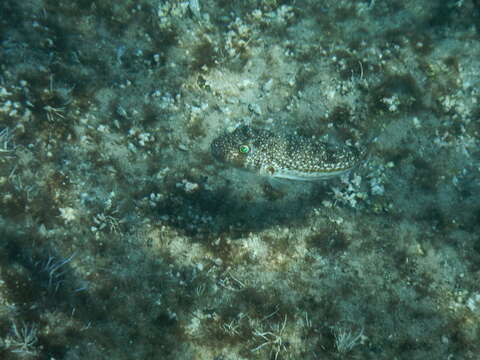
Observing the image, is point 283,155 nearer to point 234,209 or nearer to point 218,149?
point 218,149

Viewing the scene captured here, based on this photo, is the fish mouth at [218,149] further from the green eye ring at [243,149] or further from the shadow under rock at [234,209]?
the shadow under rock at [234,209]

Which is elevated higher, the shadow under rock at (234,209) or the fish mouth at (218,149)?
the fish mouth at (218,149)

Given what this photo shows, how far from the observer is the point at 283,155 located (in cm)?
556

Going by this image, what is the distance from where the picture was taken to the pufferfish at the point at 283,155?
555cm

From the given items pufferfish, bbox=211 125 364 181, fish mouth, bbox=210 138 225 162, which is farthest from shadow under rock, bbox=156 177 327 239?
fish mouth, bbox=210 138 225 162

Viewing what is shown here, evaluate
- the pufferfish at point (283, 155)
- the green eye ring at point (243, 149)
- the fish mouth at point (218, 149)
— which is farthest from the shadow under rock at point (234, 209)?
the green eye ring at point (243, 149)

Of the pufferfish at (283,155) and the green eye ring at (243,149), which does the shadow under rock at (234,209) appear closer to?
the pufferfish at (283,155)

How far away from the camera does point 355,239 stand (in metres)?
5.62

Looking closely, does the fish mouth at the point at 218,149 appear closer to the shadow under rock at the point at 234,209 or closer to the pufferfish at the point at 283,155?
the pufferfish at the point at 283,155

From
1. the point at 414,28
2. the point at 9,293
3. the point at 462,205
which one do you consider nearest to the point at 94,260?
the point at 9,293

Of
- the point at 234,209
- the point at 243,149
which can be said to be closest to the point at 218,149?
the point at 243,149

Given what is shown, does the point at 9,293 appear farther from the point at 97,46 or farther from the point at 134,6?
the point at 134,6

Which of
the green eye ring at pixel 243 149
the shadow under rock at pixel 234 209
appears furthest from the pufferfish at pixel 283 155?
the shadow under rock at pixel 234 209

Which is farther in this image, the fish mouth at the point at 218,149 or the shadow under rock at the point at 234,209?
the fish mouth at the point at 218,149
